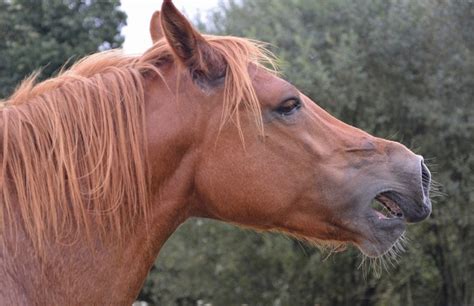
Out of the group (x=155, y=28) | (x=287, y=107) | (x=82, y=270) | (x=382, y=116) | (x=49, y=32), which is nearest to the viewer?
(x=82, y=270)

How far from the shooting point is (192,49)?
116 inches

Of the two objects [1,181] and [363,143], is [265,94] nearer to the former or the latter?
[363,143]

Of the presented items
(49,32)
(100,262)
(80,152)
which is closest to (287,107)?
(80,152)

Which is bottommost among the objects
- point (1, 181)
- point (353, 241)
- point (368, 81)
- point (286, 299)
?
point (286, 299)

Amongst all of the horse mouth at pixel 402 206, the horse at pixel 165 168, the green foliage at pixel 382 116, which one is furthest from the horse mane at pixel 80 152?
the green foliage at pixel 382 116

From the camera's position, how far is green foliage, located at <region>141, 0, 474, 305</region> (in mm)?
8266

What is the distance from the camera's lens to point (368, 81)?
852 centimetres

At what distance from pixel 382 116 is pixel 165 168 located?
5761 mm

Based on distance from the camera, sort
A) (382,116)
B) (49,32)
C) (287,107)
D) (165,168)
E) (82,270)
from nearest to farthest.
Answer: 1. (82,270)
2. (165,168)
3. (287,107)
4. (382,116)
5. (49,32)

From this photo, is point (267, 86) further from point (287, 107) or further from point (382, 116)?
point (382, 116)

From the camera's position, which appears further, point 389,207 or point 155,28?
point 155,28

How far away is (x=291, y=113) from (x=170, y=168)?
0.53 metres

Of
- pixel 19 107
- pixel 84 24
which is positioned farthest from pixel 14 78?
pixel 19 107

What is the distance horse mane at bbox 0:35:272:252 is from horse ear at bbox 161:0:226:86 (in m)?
0.05
